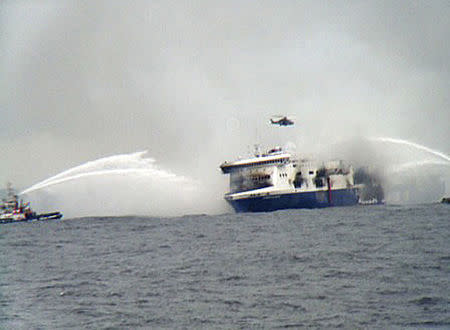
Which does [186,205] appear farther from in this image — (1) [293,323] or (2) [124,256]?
(1) [293,323]

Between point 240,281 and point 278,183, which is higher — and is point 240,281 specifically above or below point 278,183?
below

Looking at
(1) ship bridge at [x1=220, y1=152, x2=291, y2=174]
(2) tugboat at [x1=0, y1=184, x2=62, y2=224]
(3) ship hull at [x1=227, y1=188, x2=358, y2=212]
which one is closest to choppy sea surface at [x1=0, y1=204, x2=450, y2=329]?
(3) ship hull at [x1=227, y1=188, x2=358, y2=212]

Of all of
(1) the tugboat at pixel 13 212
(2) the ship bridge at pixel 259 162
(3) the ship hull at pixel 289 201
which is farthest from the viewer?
(1) the tugboat at pixel 13 212

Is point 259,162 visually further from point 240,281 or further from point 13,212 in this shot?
point 240,281

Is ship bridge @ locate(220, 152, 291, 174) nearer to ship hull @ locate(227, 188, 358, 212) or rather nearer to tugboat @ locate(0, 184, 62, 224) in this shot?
ship hull @ locate(227, 188, 358, 212)

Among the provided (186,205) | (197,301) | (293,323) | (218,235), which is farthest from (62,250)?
(186,205)

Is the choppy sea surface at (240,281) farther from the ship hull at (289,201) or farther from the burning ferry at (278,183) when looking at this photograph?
the burning ferry at (278,183)

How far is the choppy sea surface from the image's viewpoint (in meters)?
22.2

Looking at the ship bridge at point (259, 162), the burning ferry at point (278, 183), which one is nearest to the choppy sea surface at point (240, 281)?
the burning ferry at point (278, 183)

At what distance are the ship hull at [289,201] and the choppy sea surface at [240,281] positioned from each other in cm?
3625

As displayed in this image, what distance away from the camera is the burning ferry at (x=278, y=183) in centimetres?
8744

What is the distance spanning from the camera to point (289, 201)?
3492 inches

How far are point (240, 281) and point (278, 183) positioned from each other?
196 ft

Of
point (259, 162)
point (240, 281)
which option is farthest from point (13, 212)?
point (240, 281)
